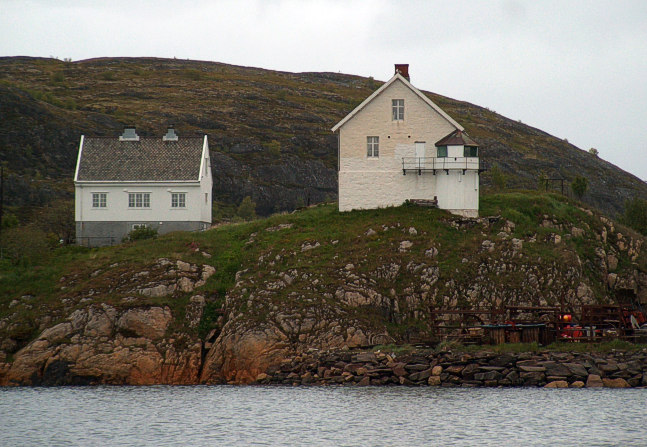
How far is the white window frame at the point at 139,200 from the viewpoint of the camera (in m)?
75.8

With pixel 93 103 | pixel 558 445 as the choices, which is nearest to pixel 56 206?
pixel 558 445

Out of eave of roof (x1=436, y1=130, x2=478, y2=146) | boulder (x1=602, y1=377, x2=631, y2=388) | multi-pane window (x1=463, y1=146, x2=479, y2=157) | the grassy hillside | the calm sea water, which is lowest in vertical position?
the calm sea water

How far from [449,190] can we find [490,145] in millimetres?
94559

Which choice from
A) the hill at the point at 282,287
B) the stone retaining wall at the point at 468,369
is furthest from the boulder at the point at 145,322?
the stone retaining wall at the point at 468,369

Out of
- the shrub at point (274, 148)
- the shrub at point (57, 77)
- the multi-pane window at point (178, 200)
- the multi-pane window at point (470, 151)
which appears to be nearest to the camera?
the multi-pane window at point (470, 151)

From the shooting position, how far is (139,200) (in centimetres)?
7588

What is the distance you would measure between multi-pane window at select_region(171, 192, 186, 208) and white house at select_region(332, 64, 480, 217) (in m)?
13.6

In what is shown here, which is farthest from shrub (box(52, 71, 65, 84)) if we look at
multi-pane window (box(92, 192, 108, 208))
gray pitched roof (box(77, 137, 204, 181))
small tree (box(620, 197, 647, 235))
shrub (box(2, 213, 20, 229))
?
small tree (box(620, 197, 647, 235))

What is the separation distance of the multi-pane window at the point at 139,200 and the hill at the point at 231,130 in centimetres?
3283

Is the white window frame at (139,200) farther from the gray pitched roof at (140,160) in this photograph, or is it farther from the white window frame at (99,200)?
the white window frame at (99,200)

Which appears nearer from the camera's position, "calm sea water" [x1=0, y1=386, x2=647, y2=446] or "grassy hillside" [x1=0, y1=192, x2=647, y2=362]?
"calm sea water" [x1=0, y1=386, x2=647, y2=446]

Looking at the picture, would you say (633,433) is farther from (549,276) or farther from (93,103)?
(93,103)

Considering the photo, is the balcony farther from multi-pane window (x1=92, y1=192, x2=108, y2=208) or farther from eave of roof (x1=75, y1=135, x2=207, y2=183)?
multi-pane window (x1=92, y1=192, x2=108, y2=208)

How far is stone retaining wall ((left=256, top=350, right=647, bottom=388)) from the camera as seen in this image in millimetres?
50594
